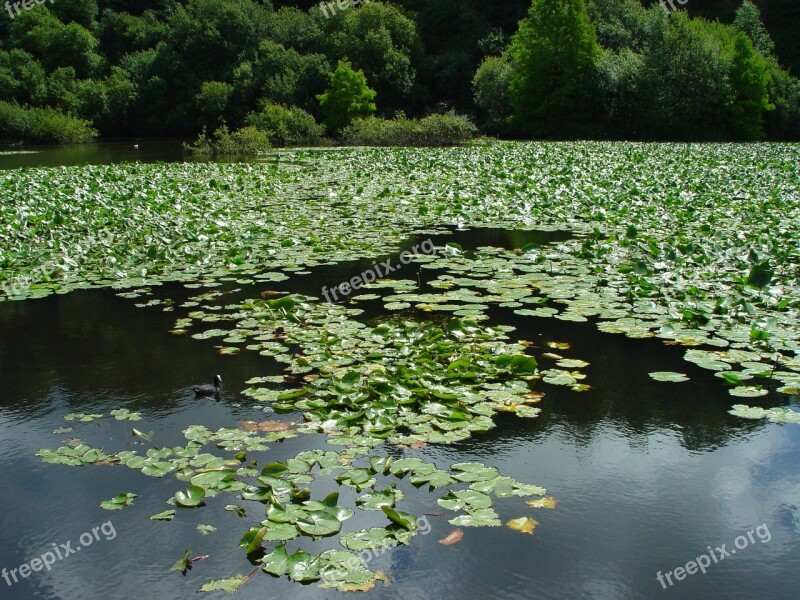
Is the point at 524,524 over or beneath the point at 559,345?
beneath

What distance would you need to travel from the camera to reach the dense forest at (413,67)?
27.9 metres

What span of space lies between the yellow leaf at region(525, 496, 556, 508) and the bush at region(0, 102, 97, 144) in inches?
1376

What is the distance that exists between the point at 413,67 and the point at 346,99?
973cm

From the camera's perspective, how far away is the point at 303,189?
1216 cm

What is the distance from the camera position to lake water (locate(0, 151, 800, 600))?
91.5 inches

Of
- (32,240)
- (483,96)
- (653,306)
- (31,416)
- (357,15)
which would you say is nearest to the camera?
(31,416)

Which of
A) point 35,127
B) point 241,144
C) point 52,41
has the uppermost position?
point 52,41

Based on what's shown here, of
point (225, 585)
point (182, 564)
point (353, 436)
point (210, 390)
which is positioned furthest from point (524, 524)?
point (210, 390)

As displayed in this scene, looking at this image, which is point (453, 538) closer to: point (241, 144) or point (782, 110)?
point (241, 144)

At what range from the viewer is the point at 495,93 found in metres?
32.2

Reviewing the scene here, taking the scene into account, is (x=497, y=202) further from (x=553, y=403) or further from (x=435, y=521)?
(x=435, y=521)

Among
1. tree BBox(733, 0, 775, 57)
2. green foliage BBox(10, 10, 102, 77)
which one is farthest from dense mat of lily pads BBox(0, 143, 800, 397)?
green foliage BBox(10, 10, 102, 77)

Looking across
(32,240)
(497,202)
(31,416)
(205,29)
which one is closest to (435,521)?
(31,416)

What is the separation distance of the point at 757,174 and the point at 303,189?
319 inches
